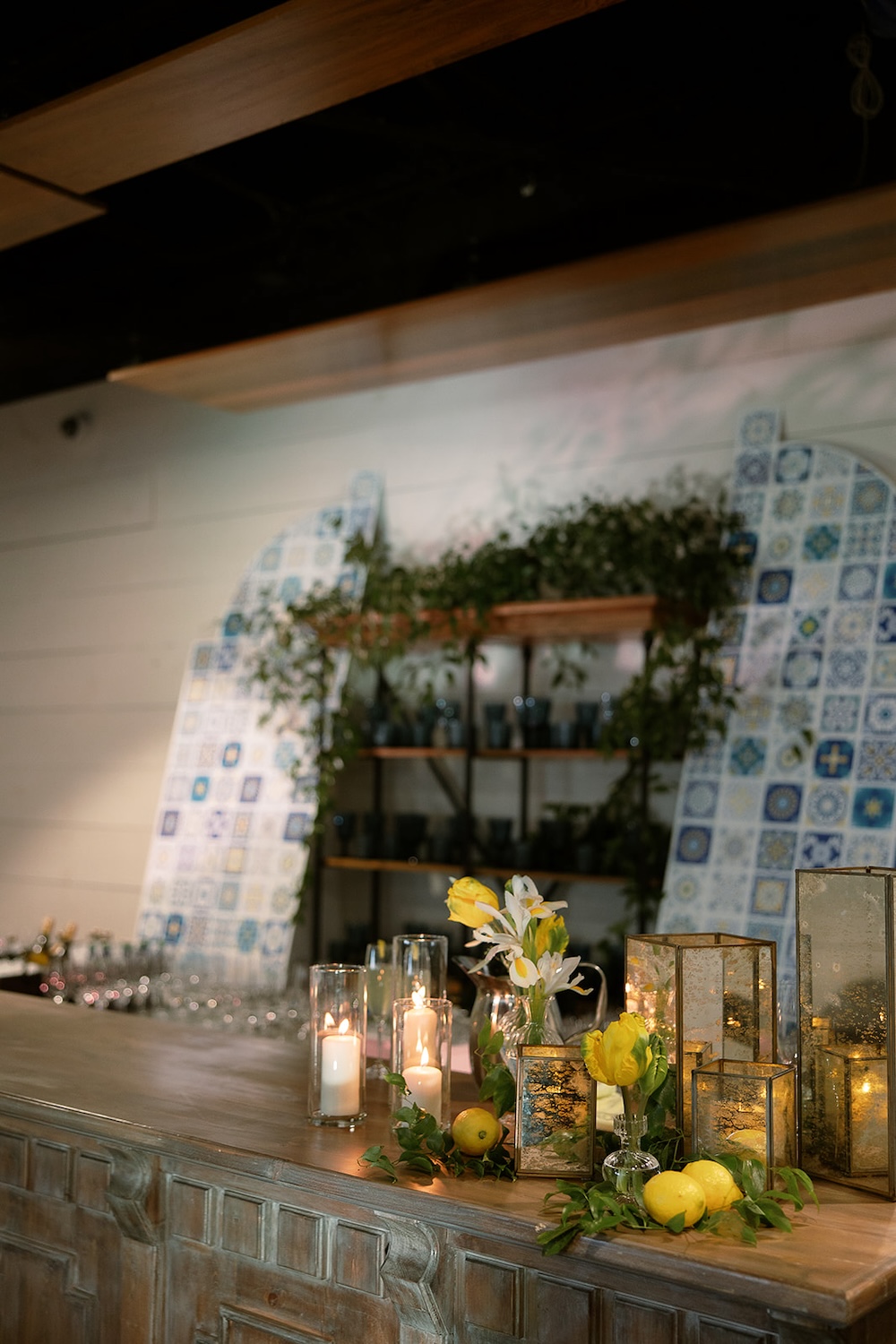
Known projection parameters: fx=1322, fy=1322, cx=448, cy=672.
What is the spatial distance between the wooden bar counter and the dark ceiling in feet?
7.51

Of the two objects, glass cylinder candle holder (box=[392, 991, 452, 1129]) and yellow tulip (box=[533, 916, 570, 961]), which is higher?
yellow tulip (box=[533, 916, 570, 961])

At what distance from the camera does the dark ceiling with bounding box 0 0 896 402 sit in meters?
3.29

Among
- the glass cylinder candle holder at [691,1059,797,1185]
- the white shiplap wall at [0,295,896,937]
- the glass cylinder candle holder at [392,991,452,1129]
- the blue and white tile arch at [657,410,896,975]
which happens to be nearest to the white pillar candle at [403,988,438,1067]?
the glass cylinder candle holder at [392,991,452,1129]

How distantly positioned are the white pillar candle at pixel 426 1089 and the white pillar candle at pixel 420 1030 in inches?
1.0

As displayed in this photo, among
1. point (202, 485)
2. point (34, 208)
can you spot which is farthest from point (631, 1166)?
point (202, 485)

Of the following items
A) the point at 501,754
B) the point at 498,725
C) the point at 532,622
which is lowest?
the point at 501,754

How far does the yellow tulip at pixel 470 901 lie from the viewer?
1.87 m

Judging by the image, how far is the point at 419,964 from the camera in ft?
7.30

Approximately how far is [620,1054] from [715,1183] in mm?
186

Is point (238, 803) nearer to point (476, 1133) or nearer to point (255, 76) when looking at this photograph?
point (255, 76)

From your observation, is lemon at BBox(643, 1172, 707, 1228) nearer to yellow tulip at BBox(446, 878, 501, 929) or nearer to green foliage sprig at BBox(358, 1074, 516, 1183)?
green foliage sprig at BBox(358, 1074, 516, 1183)

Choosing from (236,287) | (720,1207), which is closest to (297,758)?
(236,287)

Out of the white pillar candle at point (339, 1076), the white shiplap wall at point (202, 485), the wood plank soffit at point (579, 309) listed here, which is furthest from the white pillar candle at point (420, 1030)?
the white shiplap wall at point (202, 485)

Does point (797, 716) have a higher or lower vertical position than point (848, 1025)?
higher
